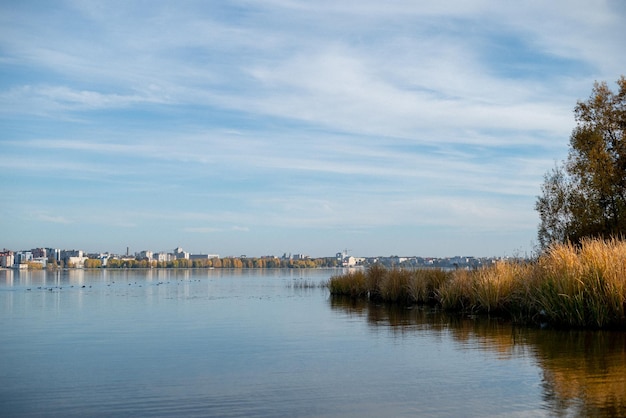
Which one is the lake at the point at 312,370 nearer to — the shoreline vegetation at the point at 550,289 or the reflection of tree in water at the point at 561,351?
the reflection of tree in water at the point at 561,351

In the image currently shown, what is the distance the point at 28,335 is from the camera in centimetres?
1667

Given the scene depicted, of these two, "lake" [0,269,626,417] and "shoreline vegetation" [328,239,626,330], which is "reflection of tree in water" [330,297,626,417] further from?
"shoreline vegetation" [328,239,626,330]

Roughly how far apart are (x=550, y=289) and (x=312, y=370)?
9118 mm

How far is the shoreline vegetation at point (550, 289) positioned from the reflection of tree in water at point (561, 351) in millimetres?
931

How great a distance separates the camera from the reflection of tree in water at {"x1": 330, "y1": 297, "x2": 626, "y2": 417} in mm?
7863

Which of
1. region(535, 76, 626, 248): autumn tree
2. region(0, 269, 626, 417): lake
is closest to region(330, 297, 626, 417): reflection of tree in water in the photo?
region(0, 269, 626, 417): lake

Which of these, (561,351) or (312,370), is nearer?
(312,370)

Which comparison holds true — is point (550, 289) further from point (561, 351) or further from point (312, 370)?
point (312, 370)

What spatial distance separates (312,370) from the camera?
35.2ft

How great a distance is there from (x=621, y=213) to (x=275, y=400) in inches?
Result: 1048

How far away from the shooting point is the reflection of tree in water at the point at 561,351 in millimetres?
7863

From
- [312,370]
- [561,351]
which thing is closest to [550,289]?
[561,351]

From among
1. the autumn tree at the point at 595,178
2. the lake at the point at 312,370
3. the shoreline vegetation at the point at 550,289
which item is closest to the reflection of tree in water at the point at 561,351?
the lake at the point at 312,370

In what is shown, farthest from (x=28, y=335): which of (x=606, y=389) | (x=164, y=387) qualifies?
(x=606, y=389)
